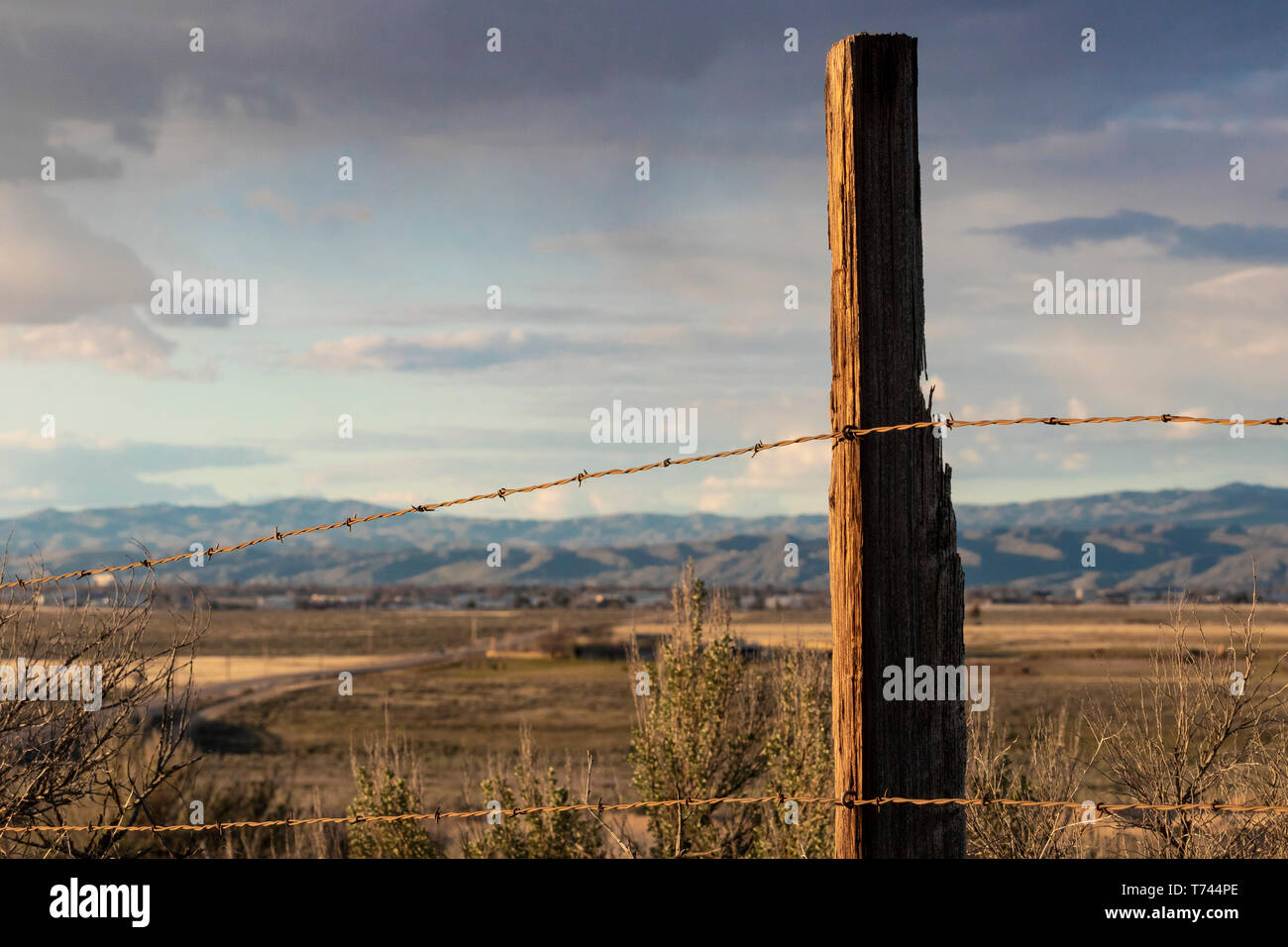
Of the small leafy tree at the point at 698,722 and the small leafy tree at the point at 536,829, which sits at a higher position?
the small leafy tree at the point at 698,722

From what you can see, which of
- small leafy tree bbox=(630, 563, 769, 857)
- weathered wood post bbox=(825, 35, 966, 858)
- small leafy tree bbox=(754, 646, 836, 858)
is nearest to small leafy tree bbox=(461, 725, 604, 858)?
small leafy tree bbox=(630, 563, 769, 857)

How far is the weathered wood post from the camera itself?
3512 millimetres

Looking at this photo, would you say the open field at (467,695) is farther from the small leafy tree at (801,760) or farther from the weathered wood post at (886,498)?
the weathered wood post at (886,498)

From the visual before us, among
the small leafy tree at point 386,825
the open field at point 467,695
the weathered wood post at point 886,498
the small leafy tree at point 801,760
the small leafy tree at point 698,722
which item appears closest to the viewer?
the weathered wood post at point 886,498

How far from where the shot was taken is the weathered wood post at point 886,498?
138 inches

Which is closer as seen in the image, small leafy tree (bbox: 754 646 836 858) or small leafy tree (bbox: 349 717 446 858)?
small leafy tree (bbox: 754 646 836 858)

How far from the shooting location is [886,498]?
356 centimetres

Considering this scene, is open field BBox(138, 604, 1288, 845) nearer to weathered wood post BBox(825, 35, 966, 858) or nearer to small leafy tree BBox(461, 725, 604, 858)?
small leafy tree BBox(461, 725, 604, 858)

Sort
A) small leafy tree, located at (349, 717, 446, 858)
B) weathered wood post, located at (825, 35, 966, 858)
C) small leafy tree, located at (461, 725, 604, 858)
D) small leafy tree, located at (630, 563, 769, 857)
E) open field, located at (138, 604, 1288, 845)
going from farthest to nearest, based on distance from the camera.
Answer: open field, located at (138, 604, 1288, 845) → small leafy tree, located at (630, 563, 769, 857) → small leafy tree, located at (349, 717, 446, 858) → small leafy tree, located at (461, 725, 604, 858) → weathered wood post, located at (825, 35, 966, 858)

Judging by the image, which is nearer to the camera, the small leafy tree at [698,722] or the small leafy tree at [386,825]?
the small leafy tree at [386,825]

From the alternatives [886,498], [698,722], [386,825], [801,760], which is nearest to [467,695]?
[386,825]

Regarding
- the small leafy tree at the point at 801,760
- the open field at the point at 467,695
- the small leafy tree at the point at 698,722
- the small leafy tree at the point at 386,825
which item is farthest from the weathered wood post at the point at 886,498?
the small leafy tree at the point at 386,825

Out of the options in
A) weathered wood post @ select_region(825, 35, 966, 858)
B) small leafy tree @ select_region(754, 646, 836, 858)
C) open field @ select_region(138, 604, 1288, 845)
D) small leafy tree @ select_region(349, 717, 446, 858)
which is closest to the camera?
weathered wood post @ select_region(825, 35, 966, 858)
